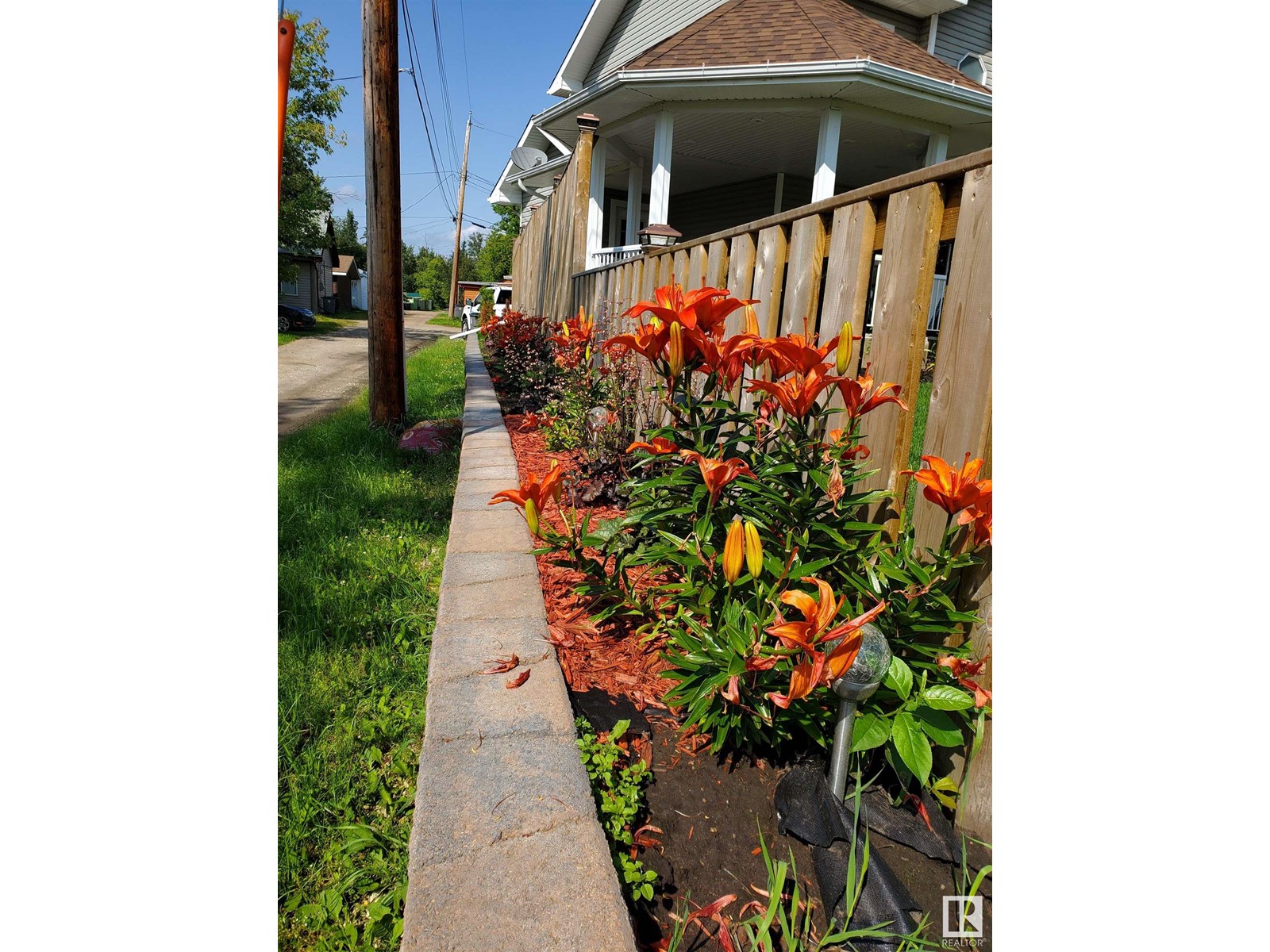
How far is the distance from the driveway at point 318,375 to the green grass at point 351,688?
2784 mm

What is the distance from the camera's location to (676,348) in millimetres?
1507

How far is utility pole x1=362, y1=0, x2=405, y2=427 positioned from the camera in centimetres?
461

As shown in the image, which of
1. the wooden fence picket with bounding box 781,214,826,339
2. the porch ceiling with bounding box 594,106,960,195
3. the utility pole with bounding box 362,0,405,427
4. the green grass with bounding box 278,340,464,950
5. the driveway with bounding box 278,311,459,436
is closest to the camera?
the green grass with bounding box 278,340,464,950

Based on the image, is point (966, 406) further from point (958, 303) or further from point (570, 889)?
point (570, 889)

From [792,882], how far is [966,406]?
0.93 metres

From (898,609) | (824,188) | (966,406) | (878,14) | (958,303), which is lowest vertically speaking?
(898,609)

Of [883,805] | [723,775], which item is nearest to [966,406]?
[883,805]

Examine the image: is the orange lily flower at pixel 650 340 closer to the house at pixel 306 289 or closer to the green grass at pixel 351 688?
the green grass at pixel 351 688

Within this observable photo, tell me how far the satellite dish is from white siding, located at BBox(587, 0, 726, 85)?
374 cm

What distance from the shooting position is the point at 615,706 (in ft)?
5.61

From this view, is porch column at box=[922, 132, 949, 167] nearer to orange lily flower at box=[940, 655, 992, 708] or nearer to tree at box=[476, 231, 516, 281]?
orange lily flower at box=[940, 655, 992, 708]

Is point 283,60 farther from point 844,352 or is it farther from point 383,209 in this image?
point 383,209

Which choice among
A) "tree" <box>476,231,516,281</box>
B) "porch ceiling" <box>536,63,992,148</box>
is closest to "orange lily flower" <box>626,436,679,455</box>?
"porch ceiling" <box>536,63,992,148</box>

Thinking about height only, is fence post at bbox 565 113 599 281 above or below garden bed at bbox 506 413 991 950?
above
